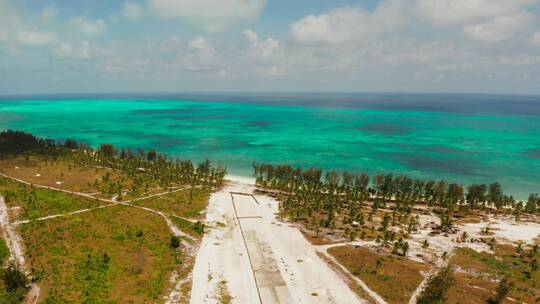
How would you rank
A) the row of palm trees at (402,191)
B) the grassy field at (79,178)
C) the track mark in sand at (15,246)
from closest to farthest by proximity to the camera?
the track mark in sand at (15,246) → the grassy field at (79,178) → the row of palm trees at (402,191)

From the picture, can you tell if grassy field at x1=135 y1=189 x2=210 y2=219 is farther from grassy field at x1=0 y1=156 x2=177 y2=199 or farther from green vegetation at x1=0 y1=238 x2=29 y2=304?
green vegetation at x1=0 y1=238 x2=29 y2=304

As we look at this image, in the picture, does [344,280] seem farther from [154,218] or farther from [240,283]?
[154,218]

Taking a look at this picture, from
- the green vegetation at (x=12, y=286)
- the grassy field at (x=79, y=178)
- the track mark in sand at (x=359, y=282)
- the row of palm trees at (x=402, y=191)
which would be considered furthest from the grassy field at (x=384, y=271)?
the grassy field at (x=79, y=178)

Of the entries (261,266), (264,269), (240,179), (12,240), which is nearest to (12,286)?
(12,240)

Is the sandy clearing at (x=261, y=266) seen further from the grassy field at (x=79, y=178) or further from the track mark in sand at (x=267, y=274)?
the grassy field at (x=79, y=178)

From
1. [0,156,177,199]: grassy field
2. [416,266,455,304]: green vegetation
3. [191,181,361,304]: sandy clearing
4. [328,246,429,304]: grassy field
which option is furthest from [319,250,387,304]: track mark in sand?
[0,156,177,199]: grassy field

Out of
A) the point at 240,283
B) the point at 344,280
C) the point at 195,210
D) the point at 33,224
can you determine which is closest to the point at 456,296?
the point at 344,280
